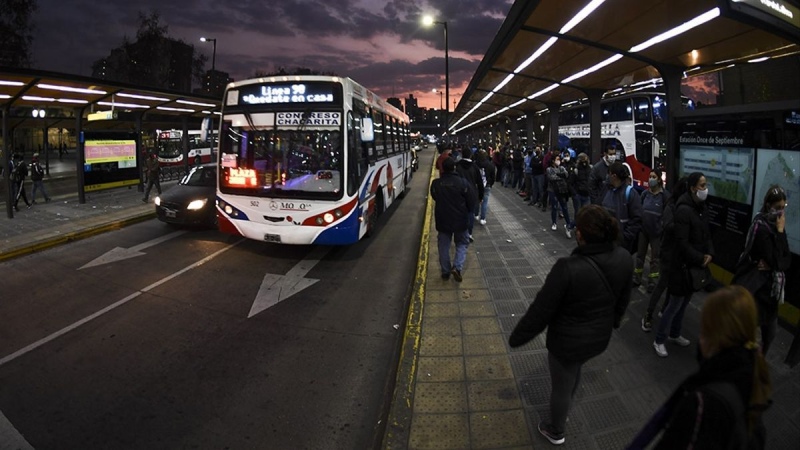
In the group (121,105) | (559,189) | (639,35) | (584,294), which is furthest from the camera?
(121,105)

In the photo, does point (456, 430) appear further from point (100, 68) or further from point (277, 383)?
point (100, 68)

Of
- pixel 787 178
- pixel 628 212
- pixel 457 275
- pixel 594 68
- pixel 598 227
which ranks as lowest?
pixel 457 275

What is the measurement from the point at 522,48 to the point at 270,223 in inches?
262

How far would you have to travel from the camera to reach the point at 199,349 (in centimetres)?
507

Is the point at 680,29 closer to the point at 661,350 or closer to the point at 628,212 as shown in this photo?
the point at 628,212

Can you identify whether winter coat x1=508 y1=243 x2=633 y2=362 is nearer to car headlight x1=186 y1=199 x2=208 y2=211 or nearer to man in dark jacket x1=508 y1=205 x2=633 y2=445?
man in dark jacket x1=508 y1=205 x2=633 y2=445

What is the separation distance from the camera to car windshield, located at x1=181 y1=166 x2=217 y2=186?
38.3 ft

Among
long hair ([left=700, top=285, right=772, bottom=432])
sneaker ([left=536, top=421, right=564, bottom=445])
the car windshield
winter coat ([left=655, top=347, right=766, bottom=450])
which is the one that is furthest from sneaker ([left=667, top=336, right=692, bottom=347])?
the car windshield

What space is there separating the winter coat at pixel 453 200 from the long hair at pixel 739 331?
4.67 meters

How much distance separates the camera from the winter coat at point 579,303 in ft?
9.29

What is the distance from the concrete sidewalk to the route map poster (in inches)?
46.9

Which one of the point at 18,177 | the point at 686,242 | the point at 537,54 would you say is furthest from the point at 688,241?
the point at 18,177

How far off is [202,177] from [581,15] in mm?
9704

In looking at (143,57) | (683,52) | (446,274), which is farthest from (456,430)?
(143,57)
